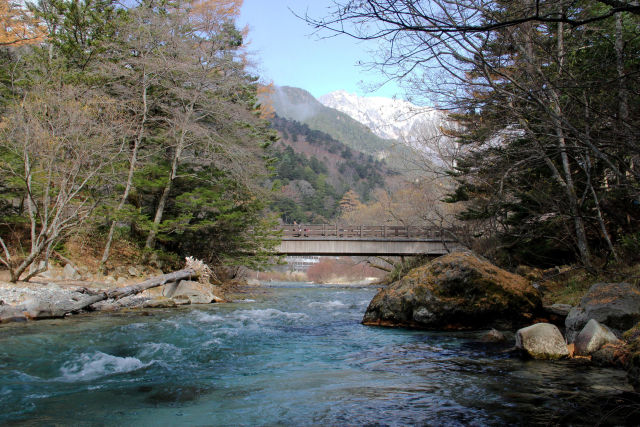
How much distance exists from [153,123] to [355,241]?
51.2ft

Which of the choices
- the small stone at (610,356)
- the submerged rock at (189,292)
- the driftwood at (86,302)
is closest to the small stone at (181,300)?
the submerged rock at (189,292)

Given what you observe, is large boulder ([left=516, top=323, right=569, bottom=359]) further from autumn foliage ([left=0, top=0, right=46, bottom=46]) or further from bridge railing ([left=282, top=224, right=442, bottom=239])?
autumn foliage ([left=0, top=0, right=46, bottom=46])

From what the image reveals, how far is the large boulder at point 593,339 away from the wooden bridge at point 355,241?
849 inches

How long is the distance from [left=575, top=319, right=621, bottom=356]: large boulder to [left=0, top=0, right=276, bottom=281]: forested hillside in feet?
45.1

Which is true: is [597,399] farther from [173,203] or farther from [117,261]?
[173,203]

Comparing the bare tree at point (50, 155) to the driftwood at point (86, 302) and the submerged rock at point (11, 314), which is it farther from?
the submerged rock at point (11, 314)

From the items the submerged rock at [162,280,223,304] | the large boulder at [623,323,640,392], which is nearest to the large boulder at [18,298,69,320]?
the submerged rock at [162,280,223,304]

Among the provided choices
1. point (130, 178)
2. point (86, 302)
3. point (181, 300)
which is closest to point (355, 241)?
point (181, 300)

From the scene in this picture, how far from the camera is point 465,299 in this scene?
30.6 feet

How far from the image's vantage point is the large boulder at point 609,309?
6.68m

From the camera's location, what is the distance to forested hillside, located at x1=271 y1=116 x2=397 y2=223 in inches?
3105

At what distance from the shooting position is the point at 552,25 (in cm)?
923

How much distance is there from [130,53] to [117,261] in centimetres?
869

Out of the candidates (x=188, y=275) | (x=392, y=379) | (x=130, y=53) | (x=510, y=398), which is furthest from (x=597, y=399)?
(x=130, y=53)
